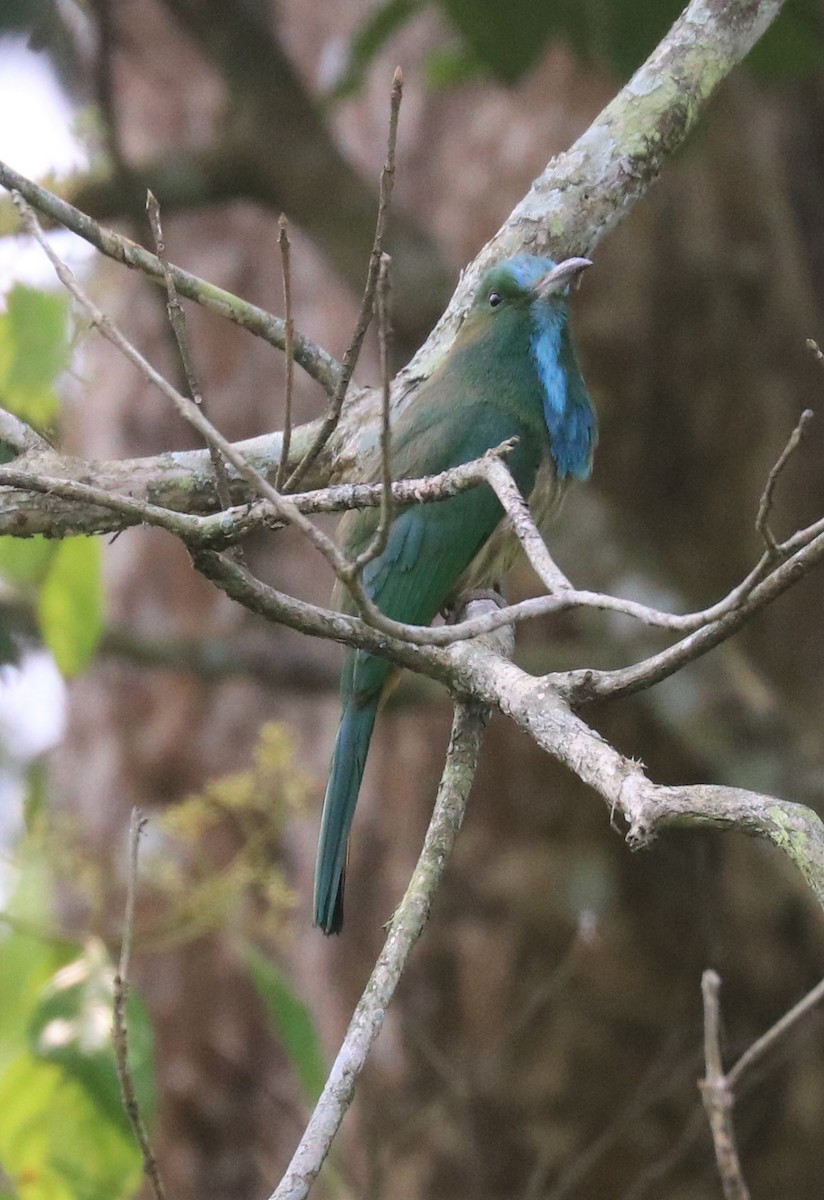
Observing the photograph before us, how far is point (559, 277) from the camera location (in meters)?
2.78

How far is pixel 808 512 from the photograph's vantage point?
16.0 feet

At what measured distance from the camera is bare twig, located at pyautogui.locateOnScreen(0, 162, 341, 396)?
2.24m

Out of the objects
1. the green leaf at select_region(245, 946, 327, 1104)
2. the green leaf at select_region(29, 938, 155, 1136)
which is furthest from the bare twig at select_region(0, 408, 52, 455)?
the green leaf at select_region(245, 946, 327, 1104)

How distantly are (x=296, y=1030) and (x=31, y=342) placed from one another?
4.37 ft

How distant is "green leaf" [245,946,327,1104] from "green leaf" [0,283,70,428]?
3.70 feet

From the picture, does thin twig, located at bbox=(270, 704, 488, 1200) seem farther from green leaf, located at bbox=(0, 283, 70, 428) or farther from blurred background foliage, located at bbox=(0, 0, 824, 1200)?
blurred background foliage, located at bbox=(0, 0, 824, 1200)

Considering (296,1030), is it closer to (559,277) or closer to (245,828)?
(245,828)

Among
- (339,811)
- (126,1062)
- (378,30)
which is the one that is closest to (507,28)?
(378,30)

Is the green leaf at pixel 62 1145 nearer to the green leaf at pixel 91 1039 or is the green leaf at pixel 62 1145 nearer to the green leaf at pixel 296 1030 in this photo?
the green leaf at pixel 91 1039

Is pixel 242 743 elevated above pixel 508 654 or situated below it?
above

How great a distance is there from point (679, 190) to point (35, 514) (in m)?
3.42

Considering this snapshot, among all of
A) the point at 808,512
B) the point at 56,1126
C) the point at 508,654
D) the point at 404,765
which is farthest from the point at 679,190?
the point at 56,1126

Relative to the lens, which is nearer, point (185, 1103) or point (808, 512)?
point (808, 512)

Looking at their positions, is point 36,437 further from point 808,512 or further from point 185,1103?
point 185,1103
